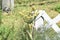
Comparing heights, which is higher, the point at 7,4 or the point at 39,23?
the point at 39,23

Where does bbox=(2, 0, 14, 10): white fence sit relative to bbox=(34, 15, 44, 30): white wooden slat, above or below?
below

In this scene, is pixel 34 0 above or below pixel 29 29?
below

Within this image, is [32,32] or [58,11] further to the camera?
[58,11]

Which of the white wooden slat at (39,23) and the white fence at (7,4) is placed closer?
the white wooden slat at (39,23)

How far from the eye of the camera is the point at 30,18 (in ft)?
11.0

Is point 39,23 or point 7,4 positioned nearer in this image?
point 39,23

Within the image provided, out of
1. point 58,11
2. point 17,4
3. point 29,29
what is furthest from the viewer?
point 17,4

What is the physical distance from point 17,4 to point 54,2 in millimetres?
1211

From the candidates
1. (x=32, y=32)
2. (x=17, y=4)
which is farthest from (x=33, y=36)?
(x=17, y=4)

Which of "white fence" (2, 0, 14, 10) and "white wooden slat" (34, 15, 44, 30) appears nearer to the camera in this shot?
"white wooden slat" (34, 15, 44, 30)

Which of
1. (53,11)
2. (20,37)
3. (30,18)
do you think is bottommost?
(53,11)

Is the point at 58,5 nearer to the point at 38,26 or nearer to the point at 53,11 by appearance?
the point at 53,11

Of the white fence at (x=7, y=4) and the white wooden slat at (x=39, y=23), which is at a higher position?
the white wooden slat at (x=39, y=23)

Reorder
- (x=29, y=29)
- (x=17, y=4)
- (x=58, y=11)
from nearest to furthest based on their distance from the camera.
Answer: (x=29, y=29) < (x=58, y=11) < (x=17, y=4)
